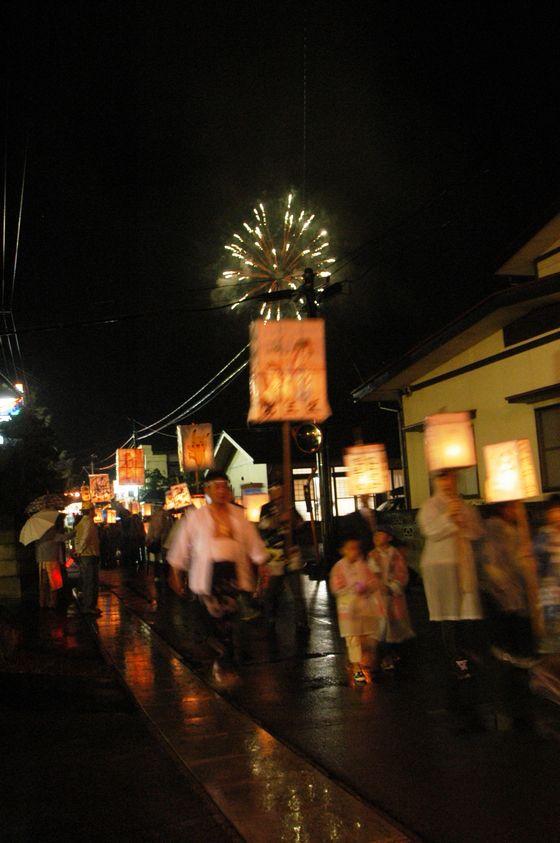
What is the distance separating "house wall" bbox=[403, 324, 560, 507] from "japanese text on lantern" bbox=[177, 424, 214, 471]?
7.58m

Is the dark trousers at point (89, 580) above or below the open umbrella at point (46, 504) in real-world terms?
below

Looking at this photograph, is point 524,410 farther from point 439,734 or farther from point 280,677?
point 439,734

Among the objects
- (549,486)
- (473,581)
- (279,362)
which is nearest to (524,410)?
(549,486)

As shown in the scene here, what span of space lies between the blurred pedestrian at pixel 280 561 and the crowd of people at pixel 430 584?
0.05 feet

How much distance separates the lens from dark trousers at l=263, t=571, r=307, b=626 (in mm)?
9023

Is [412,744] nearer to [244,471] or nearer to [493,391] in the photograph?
[493,391]

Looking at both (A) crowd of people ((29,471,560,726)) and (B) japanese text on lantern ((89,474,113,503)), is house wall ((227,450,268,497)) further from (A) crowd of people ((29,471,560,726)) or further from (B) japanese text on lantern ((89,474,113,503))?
(A) crowd of people ((29,471,560,726))

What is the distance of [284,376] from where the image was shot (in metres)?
9.10

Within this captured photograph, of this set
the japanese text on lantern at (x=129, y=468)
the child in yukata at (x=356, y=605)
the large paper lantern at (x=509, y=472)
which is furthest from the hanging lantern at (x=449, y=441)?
the japanese text on lantern at (x=129, y=468)

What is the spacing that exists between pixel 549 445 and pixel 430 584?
25.7ft

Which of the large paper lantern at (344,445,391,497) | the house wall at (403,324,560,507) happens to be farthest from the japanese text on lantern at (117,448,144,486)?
the large paper lantern at (344,445,391,497)

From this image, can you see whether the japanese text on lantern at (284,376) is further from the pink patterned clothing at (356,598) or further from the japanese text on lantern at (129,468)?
the japanese text on lantern at (129,468)

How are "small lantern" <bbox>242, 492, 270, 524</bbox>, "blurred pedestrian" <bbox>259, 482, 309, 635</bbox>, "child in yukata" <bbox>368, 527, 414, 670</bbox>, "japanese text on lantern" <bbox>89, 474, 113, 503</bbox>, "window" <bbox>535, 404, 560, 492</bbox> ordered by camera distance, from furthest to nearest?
1. "japanese text on lantern" <bbox>89, 474, 113, 503</bbox>
2. "small lantern" <bbox>242, 492, 270, 524</bbox>
3. "window" <bbox>535, 404, 560, 492</bbox>
4. "blurred pedestrian" <bbox>259, 482, 309, 635</bbox>
5. "child in yukata" <bbox>368, 527, 414, 670</bbox>

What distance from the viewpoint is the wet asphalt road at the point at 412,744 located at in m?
3.98
